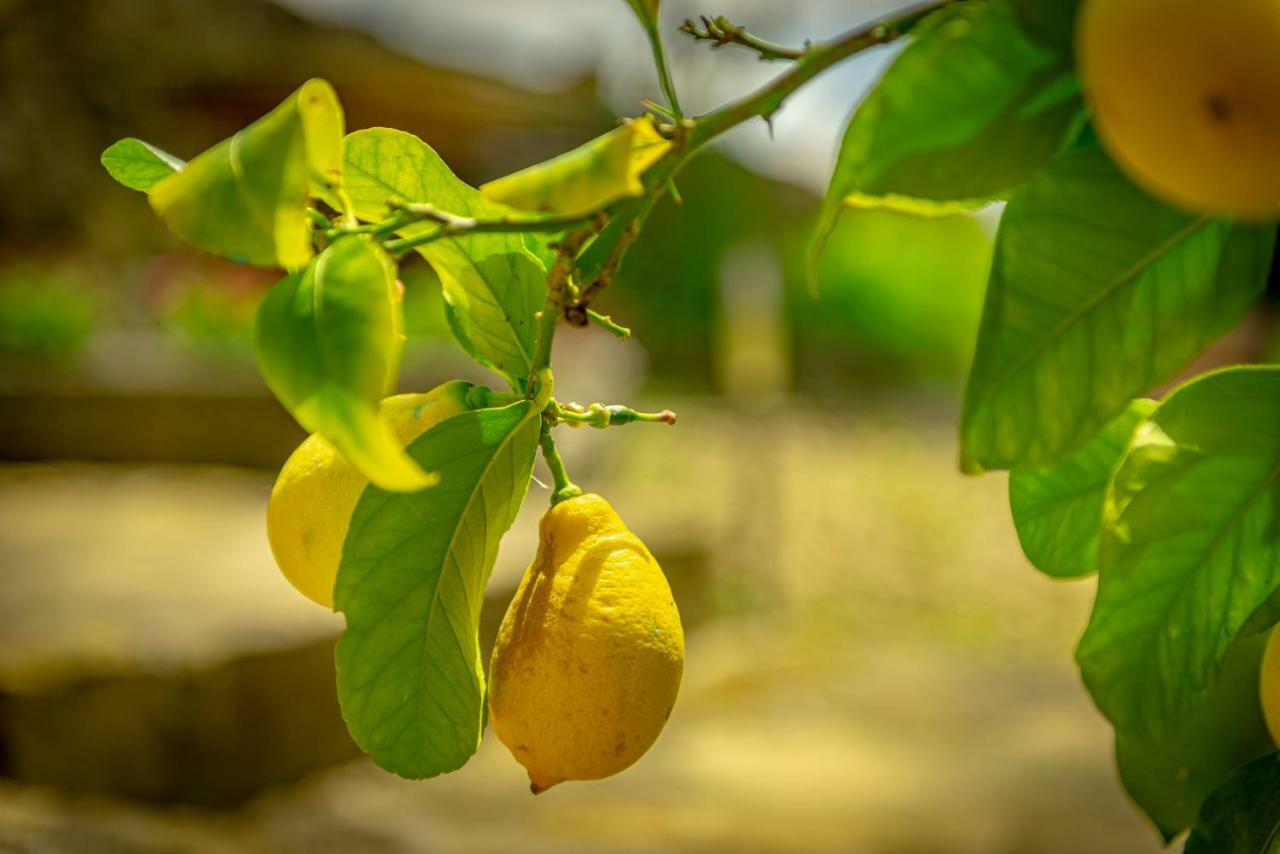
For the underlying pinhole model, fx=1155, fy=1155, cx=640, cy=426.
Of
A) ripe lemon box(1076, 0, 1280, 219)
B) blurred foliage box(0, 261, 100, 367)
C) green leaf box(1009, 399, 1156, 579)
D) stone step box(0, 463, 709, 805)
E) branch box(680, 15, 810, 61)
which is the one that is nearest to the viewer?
ripe lemon box(1076, 0, 1280, 219)

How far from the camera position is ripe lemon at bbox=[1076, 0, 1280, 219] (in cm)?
20

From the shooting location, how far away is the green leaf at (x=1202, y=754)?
375 millimetres

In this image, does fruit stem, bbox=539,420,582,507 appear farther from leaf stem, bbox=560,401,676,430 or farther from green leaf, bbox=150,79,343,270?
green leaf, bbox=150,79,343,270

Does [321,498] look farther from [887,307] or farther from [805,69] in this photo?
[887,307]

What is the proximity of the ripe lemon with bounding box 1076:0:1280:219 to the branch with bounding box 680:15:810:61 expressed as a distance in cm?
8

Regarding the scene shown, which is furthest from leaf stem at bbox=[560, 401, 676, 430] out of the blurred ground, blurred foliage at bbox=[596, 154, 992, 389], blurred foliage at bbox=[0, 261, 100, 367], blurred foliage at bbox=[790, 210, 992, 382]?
blurred foliage at bbox=[790, 210, 992, 382]

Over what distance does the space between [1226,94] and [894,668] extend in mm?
1876

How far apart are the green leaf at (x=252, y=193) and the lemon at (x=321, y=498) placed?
0.10 metres

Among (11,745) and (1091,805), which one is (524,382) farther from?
(11,745)

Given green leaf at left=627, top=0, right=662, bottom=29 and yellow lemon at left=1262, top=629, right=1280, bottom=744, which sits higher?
green leaf at left=627, top=0, right=662, bottom=29

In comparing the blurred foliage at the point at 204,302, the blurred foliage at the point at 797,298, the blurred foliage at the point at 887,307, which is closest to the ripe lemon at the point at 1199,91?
the blurred foliage at the point at 204,302

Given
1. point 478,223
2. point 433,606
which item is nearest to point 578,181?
point 478,223

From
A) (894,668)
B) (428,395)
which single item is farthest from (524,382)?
(894,668)

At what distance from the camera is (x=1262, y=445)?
0.32 meters
